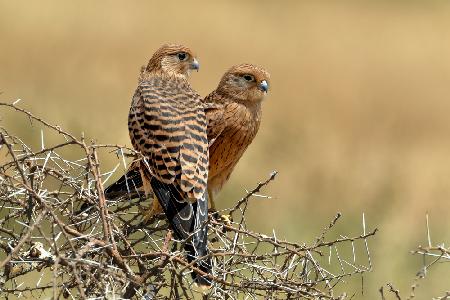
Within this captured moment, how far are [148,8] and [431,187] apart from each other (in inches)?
241

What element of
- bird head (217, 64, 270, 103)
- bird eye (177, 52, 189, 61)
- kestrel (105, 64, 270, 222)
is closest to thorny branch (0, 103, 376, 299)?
kestrel (105, 64, 270, 222)

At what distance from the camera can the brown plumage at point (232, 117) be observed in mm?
6512

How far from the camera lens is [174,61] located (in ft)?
22.5

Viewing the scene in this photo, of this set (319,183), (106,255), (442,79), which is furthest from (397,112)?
(106,255)

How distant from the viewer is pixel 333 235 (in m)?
9.61

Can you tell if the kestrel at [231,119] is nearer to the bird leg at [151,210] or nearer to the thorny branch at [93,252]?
the bird leg at [151,210]

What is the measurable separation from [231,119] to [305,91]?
7804mm

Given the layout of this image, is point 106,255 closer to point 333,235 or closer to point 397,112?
point 333,235

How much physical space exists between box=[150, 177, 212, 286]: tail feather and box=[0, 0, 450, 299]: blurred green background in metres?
2.76

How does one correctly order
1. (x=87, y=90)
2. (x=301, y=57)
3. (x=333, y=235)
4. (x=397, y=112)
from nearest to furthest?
(x=333, y=235) < (x=87, y=90) < (x=397, y=112) < (x=301, y=57)

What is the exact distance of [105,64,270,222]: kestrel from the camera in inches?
256

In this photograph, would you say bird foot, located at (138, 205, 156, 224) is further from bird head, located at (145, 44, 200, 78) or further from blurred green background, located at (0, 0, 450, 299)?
blurred green background, located at (0, 0, 450, 299)

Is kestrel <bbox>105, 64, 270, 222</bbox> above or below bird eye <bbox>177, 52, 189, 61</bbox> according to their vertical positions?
below

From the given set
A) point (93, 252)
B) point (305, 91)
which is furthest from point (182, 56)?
point (305, 91)
